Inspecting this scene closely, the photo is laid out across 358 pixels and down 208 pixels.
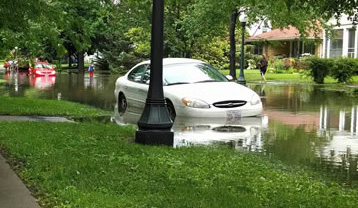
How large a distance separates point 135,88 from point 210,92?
2.95m

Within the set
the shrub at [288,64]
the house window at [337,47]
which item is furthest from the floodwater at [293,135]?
the house window at [337,47]

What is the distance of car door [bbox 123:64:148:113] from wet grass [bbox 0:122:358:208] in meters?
5.64

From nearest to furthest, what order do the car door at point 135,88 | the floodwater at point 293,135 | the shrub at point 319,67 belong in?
Answer: 1. the floodwater at point 293,135
2. the car door at point 135,88
3. the shrub at point 319,67

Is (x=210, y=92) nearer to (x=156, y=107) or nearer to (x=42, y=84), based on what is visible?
(x=156, y=107)

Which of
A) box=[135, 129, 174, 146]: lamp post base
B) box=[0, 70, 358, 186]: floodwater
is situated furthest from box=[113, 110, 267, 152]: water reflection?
box=[135, 129, 174, 146]: lamp post base

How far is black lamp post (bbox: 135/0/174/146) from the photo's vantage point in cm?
846

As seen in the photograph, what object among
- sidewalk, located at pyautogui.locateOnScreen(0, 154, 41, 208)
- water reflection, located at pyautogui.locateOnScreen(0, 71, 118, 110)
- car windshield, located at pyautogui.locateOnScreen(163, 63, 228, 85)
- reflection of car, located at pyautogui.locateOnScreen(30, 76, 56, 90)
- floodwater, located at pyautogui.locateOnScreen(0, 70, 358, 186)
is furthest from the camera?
reflection of car, located at pyautogui.locateOnScreen(30, 76, 56, 90)

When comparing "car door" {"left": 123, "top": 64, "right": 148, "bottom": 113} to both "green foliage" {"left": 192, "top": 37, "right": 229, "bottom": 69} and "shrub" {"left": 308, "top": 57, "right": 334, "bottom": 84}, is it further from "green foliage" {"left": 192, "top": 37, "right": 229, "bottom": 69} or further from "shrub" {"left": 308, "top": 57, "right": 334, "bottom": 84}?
"green foliage" {"left": 192, "top": 37, "right": 229, "bottom": 69}

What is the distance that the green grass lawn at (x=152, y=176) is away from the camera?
5137 mm

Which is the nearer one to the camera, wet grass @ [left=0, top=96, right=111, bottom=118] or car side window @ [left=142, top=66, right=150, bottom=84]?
wet grass @ [left=0, top=96, right=111, bottom=118]

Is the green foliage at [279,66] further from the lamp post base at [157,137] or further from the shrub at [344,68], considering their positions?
the lamp post base at [157,137]

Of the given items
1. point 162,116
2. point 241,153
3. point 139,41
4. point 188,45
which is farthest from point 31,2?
point 139,41

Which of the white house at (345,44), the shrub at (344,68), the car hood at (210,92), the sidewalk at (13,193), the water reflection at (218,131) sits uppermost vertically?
the white house at (345,44)

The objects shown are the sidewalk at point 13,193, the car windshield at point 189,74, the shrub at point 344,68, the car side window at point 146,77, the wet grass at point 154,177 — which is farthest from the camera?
the shrub at point 344,68
